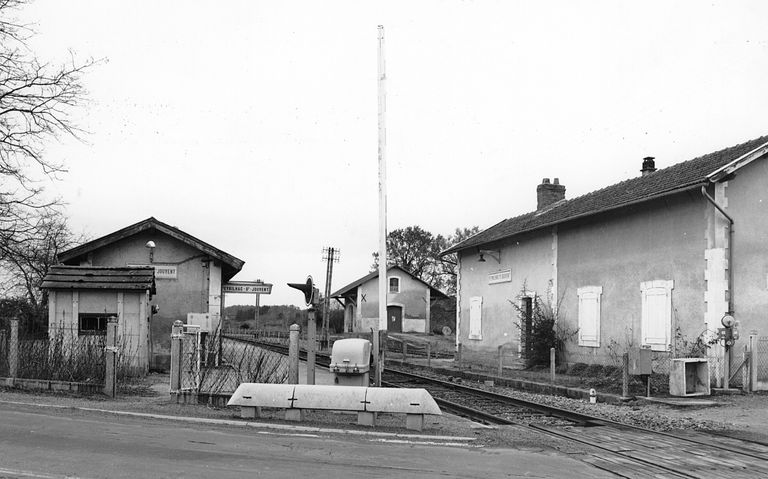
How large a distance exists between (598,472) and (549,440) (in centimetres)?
236

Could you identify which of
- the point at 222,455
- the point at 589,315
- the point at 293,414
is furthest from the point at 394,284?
the point at 222,455

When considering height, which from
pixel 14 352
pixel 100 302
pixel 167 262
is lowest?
pixel 14 352

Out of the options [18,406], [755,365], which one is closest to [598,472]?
[18,406]

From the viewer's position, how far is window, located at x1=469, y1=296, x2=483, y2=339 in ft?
109

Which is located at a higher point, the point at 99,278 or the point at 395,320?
the point at 99,278

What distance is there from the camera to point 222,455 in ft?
28.6

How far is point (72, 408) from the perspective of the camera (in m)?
12.2

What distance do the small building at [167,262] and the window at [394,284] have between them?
129ft

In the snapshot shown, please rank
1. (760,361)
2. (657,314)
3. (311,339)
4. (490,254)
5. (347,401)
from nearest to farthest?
(347,401), (311,339), (760,361), (657,314), (490,254)

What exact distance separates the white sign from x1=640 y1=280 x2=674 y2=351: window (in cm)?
933

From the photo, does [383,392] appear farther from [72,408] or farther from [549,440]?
[72,408]

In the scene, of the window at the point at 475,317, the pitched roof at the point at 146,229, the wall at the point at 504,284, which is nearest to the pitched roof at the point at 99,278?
the pitched roof at the point at 146,229

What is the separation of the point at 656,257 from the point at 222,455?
1567 cm

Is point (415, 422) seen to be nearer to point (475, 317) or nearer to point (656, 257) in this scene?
point (656, 257)
